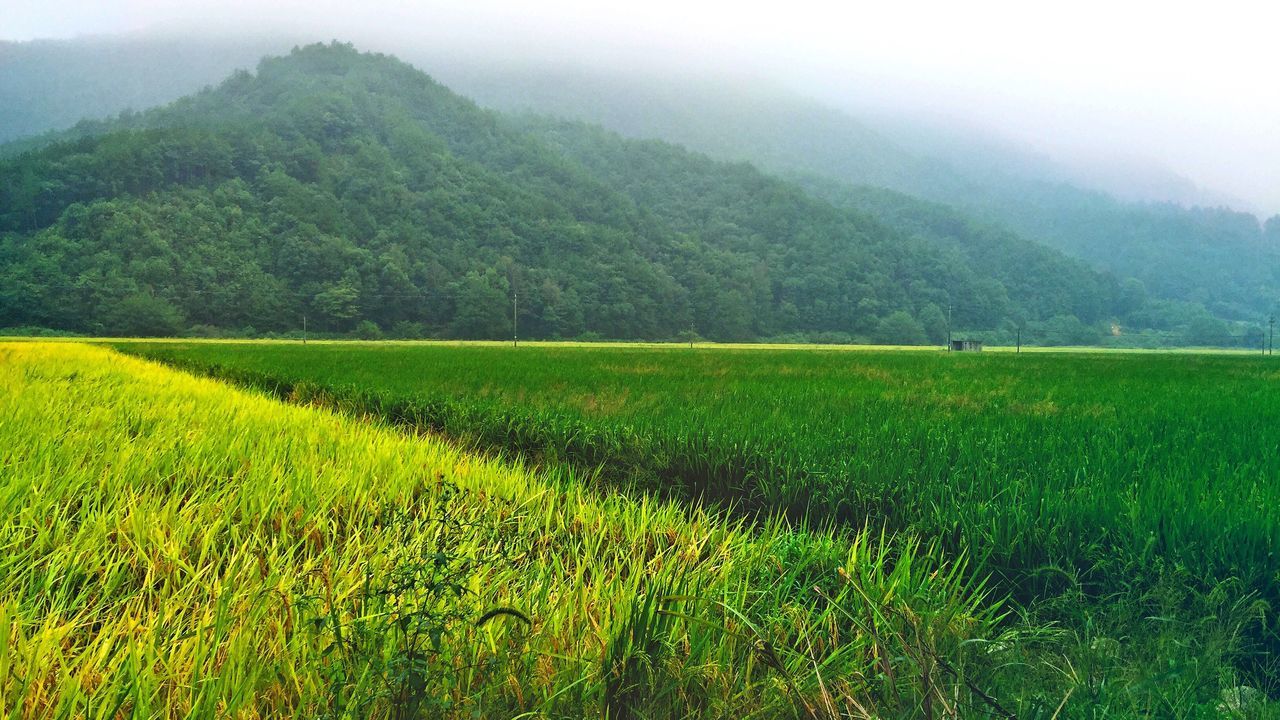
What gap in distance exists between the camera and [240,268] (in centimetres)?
6462

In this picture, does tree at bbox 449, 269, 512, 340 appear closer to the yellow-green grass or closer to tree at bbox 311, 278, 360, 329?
tree at bbox 311, 278, 360, 329

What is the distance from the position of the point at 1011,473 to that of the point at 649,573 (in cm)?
176

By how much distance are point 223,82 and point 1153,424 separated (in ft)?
400

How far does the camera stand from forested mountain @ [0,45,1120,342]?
63625 mm

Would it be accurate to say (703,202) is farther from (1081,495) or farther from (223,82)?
(1081,495)

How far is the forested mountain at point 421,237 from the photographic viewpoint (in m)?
63.6

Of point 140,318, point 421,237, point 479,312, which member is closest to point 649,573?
point 479,312

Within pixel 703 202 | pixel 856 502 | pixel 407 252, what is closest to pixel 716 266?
pixel 703 202

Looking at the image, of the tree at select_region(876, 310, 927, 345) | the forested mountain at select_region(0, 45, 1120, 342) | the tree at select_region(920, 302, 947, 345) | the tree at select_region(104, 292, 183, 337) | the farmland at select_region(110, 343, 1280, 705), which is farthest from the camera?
the tree at select_region(920, 302, 947, 345)

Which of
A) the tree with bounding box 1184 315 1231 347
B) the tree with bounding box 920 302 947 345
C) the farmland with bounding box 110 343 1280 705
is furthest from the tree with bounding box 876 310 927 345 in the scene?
the farmland with bounding box 110 343 1280 705

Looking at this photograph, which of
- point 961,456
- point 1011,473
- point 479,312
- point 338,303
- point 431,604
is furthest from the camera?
point 479,312

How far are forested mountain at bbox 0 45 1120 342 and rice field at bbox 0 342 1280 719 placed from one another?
220ft

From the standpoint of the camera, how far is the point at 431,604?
144 cm

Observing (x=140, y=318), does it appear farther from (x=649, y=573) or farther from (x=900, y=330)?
(x=900, y=330)
